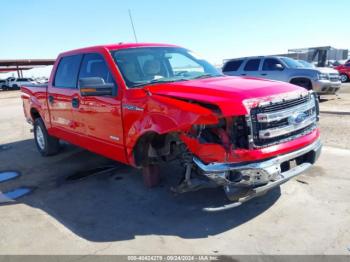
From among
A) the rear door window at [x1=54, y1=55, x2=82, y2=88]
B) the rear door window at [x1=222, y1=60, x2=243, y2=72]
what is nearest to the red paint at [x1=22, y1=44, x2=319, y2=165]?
the rear door window at [x1=54, y1=55, x2=82, y2=88]

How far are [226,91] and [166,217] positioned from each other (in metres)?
1.65

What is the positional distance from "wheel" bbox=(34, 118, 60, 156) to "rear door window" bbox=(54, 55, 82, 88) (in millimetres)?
1321

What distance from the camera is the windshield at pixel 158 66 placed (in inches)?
179

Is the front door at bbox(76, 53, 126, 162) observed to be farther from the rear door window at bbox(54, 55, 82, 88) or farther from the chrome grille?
the chrome grille

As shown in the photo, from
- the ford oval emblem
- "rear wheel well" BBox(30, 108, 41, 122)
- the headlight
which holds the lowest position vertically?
the headlight

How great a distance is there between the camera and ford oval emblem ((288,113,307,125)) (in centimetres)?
380

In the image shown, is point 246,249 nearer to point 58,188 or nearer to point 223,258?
point 223,258

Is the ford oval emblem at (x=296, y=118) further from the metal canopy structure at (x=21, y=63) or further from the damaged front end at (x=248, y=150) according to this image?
the metal canopy structure at (x=21, y=63)

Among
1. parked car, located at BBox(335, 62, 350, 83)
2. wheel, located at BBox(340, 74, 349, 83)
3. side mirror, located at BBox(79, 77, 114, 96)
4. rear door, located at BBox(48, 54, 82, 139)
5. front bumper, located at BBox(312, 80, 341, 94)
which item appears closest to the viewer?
side mirror, located at BBox(79, 77, 114, 96)


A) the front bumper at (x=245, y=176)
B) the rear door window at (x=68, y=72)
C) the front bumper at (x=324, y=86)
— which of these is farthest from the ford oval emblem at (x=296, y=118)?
the front bumper at (x=324, y=86)

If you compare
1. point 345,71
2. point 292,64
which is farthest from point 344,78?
point 292,64

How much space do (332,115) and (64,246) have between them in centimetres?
870

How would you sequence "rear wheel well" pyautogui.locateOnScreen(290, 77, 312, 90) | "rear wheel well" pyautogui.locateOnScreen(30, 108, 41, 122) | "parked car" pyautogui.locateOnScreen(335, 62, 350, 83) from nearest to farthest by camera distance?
"rear wheel well" pyautogui.locateOnScreen(30, 108, 41, 122) < "rear wheel well" pyautogui.locateOnScreen(290, 77, 312, 90) < "parked car" pyautogui.locateOnScreen(335, 62, 350, 83)

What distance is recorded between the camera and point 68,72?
19.2 feet
